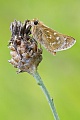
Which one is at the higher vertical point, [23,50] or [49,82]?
[49,82]

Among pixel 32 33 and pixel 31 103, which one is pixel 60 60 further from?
pixel 32 33

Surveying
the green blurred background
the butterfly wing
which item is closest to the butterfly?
the butterfly wing

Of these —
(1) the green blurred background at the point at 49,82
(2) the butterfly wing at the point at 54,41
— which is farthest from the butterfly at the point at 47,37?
(1) the green blurred background at the point at 49,82

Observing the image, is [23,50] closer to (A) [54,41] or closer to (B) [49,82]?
(A) [54,41]

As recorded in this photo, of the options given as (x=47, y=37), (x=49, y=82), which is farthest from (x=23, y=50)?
(x=49, y=82)

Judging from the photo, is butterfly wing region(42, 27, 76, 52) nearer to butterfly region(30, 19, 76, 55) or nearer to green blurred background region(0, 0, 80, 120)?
butterfly region(30, 19, 76, 55)

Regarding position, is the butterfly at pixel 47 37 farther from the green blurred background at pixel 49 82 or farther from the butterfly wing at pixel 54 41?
the green blurred background at pixel 49 82
